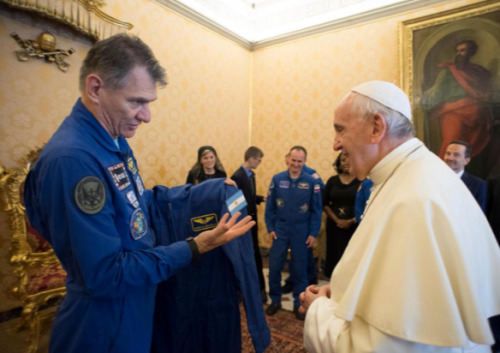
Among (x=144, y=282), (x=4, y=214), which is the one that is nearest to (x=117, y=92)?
(x=144, y=282)

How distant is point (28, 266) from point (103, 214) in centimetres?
200

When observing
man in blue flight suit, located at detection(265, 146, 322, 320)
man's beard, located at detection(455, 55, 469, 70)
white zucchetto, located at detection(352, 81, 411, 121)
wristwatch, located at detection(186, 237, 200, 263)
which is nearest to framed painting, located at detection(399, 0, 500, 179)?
man's beard, located at detection(455, 55, 469, 70)

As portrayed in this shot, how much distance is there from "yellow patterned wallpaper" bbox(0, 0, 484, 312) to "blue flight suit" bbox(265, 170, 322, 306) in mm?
1786

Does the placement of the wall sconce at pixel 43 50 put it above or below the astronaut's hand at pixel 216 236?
above

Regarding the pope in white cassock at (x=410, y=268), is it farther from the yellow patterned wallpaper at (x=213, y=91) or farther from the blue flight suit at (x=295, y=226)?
the yellow patterned wallpaper at (x=213, y=91)

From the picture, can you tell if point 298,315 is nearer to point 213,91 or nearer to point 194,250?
point 194,250

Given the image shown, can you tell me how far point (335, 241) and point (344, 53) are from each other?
123 inches

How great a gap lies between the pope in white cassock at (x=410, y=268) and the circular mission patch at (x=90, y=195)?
835mm

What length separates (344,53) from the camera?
16.4ft

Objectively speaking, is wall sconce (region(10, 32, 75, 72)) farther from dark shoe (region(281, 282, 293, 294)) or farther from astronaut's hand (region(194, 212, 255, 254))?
dark shoe (region(281, 282, 293, 294))

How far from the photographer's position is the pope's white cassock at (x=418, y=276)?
0.84m

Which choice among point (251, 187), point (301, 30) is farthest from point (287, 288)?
point (301, 30)

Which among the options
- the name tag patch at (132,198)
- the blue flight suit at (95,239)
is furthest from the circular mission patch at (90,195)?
the name tag patch at (132,198)

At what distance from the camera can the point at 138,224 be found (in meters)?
Result: 1.18
